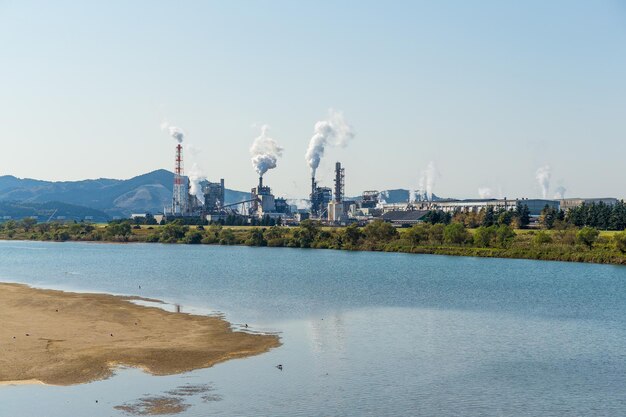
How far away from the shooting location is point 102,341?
39.4 m

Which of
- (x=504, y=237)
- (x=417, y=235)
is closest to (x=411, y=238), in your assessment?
(x=417, y=235)

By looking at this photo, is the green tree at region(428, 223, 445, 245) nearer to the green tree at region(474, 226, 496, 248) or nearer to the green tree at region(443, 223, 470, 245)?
the green tree at region(443, 223, 470, 245)

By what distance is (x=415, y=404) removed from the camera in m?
28.7

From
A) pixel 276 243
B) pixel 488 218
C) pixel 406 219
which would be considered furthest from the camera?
pixel 406 219

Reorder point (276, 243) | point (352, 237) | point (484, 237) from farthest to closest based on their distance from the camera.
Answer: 1. point (276, 243)
2. point (352, 237)
3. point (484, 237)

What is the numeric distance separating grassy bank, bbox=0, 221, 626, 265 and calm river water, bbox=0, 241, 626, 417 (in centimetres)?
1681

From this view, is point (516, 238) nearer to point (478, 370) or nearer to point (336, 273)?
point (336, 273)

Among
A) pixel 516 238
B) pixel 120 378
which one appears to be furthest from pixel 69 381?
pixel 516 238

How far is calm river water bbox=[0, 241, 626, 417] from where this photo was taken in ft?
94.3

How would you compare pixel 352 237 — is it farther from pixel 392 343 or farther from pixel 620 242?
pixel 392 343

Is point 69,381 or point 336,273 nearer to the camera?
point 69,381

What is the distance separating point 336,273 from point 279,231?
2686 inches

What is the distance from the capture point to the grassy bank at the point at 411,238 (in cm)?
10244

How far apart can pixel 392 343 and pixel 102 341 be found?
51.6ft
